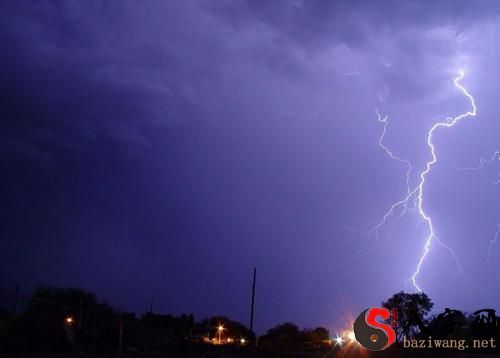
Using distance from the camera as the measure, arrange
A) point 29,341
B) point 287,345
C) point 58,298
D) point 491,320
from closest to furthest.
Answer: point 491,320, point 29,341, point 287,345, point 58,298

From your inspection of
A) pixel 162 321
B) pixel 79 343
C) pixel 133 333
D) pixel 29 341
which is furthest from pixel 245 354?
pixel 162 321

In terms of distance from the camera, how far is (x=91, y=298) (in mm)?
44000

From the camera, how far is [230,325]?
51281 mm

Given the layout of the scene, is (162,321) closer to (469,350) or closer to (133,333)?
(133,333)

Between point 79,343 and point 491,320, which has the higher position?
point 491,320

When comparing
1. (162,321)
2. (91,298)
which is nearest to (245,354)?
(162,321)

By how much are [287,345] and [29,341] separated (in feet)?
44.7

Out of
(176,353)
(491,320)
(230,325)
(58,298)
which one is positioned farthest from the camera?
(230,325)

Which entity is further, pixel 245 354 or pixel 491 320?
pixel 245 354

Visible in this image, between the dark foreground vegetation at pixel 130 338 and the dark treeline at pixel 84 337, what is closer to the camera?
the dark foreground vegetation at pixel 130 338

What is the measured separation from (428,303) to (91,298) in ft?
91.5

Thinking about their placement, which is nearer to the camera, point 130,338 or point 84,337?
point 84,337

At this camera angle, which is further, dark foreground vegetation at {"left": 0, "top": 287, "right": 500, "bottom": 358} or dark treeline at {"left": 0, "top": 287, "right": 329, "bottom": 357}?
dark treeline at {"left": 0, "top": 287, "right": 329, "bottom": 357}

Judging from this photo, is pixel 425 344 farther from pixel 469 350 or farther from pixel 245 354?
pixel 245 354
